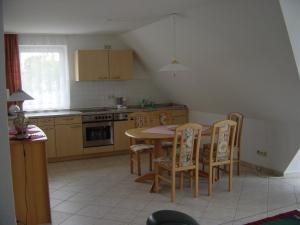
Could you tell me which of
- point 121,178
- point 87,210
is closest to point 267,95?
point 121,178

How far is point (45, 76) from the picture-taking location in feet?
21.8

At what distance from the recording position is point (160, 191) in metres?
4.63

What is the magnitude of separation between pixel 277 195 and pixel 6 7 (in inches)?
156

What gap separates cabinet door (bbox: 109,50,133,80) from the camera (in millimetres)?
6773

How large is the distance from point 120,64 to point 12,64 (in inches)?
77.3

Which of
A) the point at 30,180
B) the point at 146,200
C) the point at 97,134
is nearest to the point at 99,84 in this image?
the point at 97,134

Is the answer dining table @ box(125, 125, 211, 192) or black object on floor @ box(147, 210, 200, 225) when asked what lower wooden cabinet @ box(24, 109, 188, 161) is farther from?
black object on floor @ box(147, 210, 200, 225)

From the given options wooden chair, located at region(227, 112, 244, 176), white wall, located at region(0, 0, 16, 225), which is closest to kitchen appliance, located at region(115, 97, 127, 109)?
wooden chair, located at region(227, 112, 244, 176)

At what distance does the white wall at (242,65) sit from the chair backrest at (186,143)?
1129 millimetres

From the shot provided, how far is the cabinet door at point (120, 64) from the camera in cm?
677

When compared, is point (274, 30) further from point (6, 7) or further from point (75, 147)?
point (75, 147)

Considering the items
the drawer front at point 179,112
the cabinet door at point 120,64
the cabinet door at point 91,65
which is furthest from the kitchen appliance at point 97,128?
the drawer front at point 179,112

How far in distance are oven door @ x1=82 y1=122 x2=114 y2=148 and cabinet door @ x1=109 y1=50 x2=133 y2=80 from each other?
973 millimetres

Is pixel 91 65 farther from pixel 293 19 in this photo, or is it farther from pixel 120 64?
pixel 293 19
